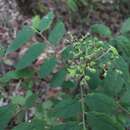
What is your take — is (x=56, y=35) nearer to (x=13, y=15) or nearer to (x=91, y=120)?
(x=91, y=120)

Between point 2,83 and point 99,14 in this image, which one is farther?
point 99,14

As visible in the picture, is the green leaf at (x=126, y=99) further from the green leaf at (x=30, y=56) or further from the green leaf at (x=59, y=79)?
the green leaf at (x=30, y=56)

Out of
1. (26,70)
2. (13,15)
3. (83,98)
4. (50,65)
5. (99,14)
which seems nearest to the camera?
(83,98)

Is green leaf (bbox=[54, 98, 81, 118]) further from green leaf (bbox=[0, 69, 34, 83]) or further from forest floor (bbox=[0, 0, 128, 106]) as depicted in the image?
forest floor (bbox=[0, 0, 128, 106])

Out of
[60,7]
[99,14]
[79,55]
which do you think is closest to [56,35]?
[79,55]

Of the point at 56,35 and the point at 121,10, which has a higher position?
the point at 121,10

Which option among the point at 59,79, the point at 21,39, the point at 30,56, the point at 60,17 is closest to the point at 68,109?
the point at 59,79
